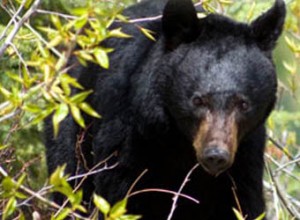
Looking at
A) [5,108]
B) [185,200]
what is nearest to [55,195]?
[185,200]

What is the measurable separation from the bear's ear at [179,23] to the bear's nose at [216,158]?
0.83 meters

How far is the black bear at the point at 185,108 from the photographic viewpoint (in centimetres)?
493

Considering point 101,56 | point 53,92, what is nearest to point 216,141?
point 101,56

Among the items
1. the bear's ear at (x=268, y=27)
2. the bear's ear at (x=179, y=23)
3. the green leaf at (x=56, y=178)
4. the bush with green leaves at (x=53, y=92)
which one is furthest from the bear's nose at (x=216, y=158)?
the green leaf at (x=56, y=178)

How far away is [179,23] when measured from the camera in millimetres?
5117

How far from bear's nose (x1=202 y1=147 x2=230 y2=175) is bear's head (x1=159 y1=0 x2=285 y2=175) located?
110 mm

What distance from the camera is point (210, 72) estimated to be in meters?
4.97

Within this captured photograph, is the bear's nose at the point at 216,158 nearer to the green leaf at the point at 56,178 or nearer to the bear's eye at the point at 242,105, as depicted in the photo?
the bear's eye at the point at 242,105

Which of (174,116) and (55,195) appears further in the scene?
(55,195)

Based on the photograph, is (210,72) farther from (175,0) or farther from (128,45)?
(128,45)

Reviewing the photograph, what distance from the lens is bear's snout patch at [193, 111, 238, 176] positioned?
453cm

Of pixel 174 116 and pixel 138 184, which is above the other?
pixel 174 116

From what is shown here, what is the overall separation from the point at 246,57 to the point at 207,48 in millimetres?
209

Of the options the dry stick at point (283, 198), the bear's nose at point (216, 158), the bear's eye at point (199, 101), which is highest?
the bear's eye at point (199, 101)
